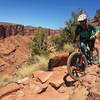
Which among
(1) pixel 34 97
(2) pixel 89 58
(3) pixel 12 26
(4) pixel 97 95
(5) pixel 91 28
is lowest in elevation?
(1) pixel 34 97

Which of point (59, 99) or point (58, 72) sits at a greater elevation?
point (58, 72)

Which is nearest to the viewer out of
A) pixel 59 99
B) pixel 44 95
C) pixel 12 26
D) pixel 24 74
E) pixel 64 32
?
pixel 59 99

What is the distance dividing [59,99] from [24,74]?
3642 millimetres

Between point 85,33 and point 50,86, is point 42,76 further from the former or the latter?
point 85,33

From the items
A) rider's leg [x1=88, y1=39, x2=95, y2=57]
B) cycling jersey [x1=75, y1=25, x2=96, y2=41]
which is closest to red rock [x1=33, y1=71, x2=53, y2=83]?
rider's leg [x1=88, y1=39, x2=95, y2=57]

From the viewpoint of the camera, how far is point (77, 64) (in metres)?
7.38

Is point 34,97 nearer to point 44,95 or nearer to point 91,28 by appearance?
point 44,95

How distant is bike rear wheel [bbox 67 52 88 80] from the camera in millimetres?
7336

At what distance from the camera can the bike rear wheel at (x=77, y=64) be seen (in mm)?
7336

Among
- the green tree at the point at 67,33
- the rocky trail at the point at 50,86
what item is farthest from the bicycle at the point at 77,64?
the green tree at the point at 67,33

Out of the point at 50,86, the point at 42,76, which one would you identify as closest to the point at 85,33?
the point at 50,86

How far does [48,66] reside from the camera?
10680 mm

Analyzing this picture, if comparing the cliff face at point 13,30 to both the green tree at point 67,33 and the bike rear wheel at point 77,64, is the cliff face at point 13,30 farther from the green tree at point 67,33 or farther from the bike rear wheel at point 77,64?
the bike rear wheel at point 77,64

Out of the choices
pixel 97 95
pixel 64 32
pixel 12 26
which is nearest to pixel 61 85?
pixel 97 95
